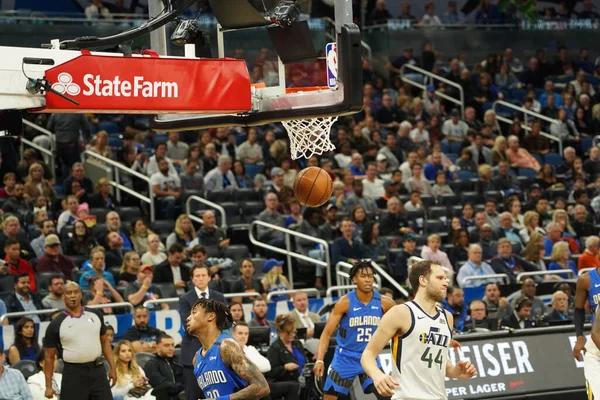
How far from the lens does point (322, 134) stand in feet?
30.4

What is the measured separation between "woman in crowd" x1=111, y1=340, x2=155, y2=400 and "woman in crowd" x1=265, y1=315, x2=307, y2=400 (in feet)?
4.50

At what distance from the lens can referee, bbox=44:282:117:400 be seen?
421 inches

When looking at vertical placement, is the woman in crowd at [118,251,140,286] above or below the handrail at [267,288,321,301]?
above

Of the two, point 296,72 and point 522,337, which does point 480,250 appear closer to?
point 522,337

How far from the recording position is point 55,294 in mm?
13211

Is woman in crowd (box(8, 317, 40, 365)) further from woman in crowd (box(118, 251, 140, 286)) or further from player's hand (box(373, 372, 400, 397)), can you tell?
player's hand (box(373, 372, 400, 397))

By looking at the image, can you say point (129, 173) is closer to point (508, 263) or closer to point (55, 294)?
point (55, 294)

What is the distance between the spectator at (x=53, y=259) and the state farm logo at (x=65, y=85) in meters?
7.09

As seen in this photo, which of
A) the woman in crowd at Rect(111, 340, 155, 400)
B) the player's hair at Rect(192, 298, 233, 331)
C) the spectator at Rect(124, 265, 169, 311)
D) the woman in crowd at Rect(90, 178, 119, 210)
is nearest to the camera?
the player's hair at Rect(192, 298, 233, 331)

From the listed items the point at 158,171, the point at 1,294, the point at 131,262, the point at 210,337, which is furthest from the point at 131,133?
the point at 210,337

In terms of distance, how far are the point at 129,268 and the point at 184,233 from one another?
1642 millimetres

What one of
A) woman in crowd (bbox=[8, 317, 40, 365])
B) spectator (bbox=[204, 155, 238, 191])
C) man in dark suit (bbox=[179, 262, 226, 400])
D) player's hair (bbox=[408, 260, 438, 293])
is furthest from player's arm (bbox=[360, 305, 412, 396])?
spectator (bbox=[204, 155, 238, 191])

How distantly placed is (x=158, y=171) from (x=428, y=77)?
8.46 metres

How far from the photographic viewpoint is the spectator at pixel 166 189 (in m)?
16.9
